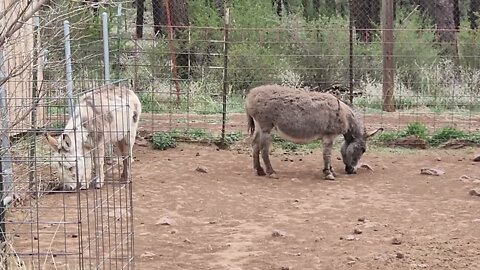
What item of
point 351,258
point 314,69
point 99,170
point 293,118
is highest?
point 314,69

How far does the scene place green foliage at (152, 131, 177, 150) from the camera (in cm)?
1230

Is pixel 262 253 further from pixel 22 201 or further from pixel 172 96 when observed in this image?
pixel 172 96

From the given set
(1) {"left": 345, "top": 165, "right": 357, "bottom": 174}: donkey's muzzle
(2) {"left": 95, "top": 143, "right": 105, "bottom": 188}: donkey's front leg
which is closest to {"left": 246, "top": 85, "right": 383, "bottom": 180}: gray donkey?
(1) {"left": 345, "top": 165, "right": 357, "bottom": 174}: donkey's muzzle

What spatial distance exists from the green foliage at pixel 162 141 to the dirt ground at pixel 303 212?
0.17 meters

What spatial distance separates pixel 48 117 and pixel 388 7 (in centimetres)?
731

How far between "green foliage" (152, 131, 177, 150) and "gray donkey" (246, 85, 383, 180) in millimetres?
2058

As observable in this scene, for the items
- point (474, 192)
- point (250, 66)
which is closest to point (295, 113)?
point (474, 192)

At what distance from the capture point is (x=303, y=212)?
27.9ft

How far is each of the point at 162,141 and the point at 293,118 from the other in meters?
2.83

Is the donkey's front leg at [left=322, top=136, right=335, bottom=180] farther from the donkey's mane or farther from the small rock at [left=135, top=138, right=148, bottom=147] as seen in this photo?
the small rock at [left=135, top=138, right=148, bottom=147]

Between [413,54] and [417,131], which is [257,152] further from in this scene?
[413,54]

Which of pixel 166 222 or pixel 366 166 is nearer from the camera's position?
pixel 166 222

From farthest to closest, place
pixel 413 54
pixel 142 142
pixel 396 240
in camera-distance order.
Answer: pixel 413 54, pixel 142 142, pixel 396 240

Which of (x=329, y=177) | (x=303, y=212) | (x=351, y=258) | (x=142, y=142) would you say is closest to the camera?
(x=351, y=258)
